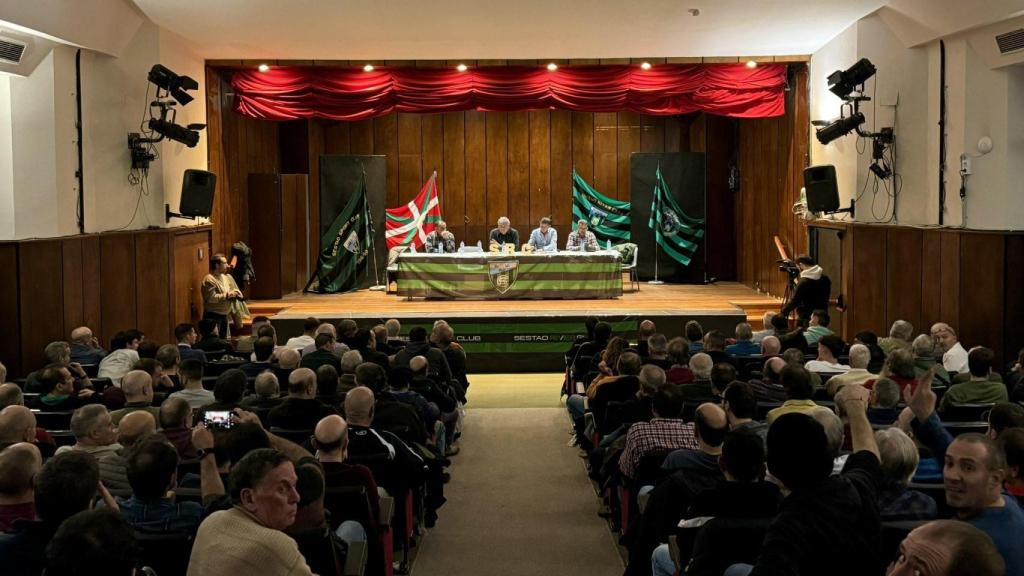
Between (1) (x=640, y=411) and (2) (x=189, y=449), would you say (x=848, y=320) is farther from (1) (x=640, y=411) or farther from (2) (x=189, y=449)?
(2) (x=189, y=449)

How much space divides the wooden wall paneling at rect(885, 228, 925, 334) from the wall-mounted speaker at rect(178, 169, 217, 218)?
7.51 meters

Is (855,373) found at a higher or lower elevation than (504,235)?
lower

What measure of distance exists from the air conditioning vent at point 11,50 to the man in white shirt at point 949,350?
781 cm

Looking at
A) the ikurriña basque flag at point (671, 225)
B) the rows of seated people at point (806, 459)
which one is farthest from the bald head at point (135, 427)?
the ikurriña basque flag at point (671, 225)

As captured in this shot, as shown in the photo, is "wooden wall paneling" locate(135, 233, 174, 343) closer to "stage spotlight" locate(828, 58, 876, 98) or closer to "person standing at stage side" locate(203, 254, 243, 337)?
"person standing at stage side" locate(203, 254, 243, 337)

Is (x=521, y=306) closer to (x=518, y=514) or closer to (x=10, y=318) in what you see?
(x=10, y=318)

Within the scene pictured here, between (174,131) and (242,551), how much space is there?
9.99 meters

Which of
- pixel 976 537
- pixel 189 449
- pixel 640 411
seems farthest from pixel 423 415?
pixel 976 537

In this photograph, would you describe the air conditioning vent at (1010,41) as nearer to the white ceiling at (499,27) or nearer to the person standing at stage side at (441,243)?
the white ceiling at (499,27)

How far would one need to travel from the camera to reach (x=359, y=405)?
5.44 metres

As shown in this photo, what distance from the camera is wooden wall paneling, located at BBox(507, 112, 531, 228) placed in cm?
1814

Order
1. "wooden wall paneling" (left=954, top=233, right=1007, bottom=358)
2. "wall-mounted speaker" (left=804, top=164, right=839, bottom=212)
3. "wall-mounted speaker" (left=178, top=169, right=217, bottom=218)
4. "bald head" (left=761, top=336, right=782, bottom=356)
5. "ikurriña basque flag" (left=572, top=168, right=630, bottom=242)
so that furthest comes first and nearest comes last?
"ikurriña basque flag" (left=572, top=168, right=630, bottom=242) < "wall-mounted speaker" (left=178, top=169, right=217, bottom=218) < "wall-mounted speaker" (left=804, top=164, right=839, bottom=212) < "wooden wall paneling" (left=954, top=233, right=1007, bottom=358) < "bald head" (left=761, top=336, right=782, bottom=356)

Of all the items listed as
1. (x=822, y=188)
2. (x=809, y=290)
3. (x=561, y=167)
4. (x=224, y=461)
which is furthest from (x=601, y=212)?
(x=224, y=461)

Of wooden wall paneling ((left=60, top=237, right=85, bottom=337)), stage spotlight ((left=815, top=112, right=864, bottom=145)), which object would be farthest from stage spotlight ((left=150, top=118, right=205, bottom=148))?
stage spotlight ((left=815, top=112, right=864, bottom=145))
